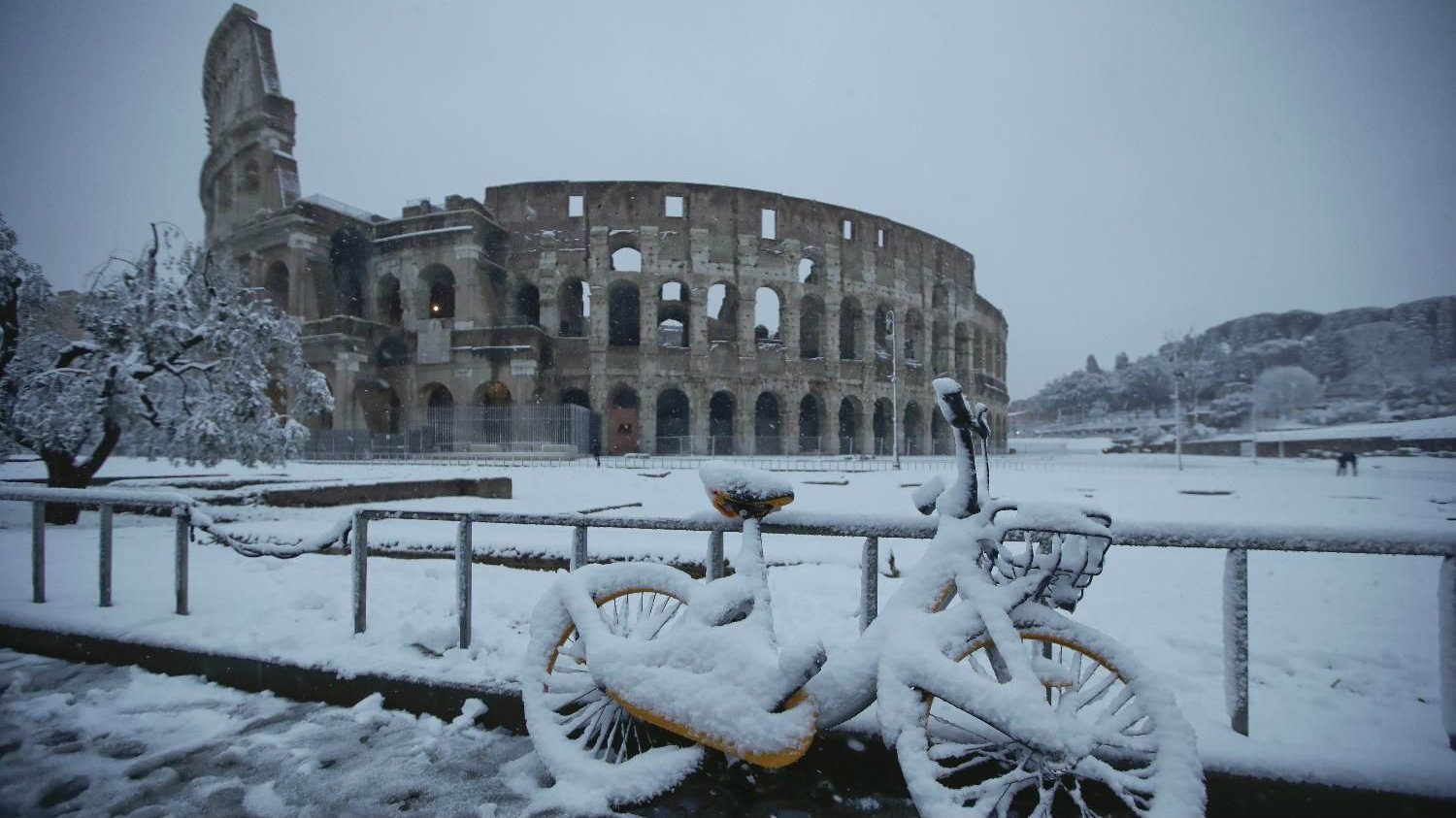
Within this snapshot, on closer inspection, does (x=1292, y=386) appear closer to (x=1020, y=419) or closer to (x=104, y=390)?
(x=104, y=390)

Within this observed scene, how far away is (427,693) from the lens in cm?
307

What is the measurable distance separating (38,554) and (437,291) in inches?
1265

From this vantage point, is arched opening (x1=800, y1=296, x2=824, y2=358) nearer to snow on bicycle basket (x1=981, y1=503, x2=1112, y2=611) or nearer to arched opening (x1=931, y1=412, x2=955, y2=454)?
arched opening (x1=931, y1=412, x2=955, y2=454)

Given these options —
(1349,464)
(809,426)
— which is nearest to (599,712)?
(1349,464)

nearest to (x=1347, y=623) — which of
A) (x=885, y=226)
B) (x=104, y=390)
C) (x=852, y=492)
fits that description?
(x=852, y=492)

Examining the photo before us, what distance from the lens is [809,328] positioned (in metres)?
37.7

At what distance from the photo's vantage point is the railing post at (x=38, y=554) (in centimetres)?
427

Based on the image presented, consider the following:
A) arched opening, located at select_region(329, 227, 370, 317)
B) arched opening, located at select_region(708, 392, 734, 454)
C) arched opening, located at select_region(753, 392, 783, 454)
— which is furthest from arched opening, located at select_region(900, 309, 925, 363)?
arched opening, located at select_region(329, 227, 370, 317)

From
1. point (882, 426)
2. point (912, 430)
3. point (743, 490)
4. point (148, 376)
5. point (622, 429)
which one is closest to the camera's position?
point (743, 490)

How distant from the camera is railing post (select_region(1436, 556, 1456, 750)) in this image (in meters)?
1.98

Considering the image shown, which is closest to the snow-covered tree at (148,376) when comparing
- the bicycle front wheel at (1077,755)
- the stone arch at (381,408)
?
the bicycle front wheel at (1077,755)

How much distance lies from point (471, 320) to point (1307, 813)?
31.2 metres

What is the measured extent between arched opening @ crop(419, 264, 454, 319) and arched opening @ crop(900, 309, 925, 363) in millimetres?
25926

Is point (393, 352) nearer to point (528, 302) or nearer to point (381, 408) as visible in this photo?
point (381, 408)
